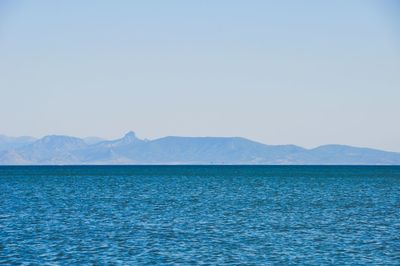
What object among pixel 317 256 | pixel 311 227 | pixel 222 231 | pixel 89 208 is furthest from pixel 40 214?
pixel 317 256

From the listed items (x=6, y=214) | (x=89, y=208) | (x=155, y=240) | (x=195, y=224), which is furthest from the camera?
(x=89, y=208)

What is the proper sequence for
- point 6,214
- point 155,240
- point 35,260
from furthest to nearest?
point 6,214 < point 155,240 < point 35,260

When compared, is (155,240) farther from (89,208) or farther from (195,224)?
(89,208)

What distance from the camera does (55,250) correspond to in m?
42.2

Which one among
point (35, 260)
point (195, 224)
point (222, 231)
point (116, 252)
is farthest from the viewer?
point (195, 224)

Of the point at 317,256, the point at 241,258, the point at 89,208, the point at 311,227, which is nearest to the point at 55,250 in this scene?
the point at 241,258

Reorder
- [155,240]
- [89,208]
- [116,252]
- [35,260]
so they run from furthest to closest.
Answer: [89,208]
[155,240]
[116,252]
[35,260]

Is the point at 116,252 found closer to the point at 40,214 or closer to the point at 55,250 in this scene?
the point at 55,250

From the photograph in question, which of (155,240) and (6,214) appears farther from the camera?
(6,214)

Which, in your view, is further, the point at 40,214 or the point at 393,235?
the point at 40,214

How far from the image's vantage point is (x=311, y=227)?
54219mm

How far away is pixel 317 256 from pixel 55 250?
Result: 16.2 metres

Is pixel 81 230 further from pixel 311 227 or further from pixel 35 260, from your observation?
pixel 311 227

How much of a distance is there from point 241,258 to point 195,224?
53.3 ft
